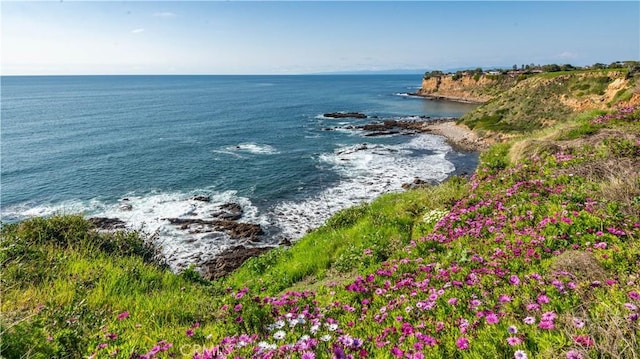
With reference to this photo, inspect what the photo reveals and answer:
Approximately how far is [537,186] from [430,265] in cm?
484

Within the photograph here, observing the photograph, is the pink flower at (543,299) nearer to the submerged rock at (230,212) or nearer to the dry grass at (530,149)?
the dry grass at (530,149)

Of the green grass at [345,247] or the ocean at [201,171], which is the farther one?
the ocean at [201,171]

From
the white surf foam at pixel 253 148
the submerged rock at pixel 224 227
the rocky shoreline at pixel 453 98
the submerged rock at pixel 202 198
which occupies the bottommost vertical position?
the submerged rock at pixel 224 227

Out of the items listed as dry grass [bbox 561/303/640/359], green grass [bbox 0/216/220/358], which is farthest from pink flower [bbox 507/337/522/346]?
green grass [bbox 0/216/220/358]

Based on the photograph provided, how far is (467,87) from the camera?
112 m

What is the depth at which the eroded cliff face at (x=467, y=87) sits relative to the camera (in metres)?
101

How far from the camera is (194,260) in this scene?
20156mm

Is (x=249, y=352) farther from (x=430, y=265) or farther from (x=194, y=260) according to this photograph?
(x=194, y=260)

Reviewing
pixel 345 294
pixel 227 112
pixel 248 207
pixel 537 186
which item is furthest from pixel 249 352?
pixel 227 112

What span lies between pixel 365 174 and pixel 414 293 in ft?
101

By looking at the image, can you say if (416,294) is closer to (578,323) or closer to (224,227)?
(578,323)

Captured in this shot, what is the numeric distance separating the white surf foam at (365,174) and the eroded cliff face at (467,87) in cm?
5937

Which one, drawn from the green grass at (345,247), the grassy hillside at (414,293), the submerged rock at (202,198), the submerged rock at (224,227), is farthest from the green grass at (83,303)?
the submerged rock at (202,198)

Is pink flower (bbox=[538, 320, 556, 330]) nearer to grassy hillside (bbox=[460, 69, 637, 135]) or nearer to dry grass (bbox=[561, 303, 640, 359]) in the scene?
dry grass (bbox=[561, 303, 640, 359])
